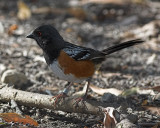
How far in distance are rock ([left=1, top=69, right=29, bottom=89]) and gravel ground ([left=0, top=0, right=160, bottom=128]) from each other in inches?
3.5

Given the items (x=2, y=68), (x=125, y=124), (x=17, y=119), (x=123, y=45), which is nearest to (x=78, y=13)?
(x=2, y=68)

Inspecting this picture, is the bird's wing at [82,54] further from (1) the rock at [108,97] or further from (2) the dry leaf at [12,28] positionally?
(2) the dry leaf at [12,28]

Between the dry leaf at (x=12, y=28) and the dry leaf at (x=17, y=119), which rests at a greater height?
the dry leaf at (x=12, y=28)

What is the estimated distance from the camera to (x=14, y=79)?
435 cm

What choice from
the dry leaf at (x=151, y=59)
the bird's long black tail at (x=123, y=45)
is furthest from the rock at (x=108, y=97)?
the dry leaf at (x=151, y=59)

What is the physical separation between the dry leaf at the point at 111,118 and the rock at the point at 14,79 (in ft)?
5.41

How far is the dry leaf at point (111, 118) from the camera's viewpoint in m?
3.06

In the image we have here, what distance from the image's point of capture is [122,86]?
4.60 metres

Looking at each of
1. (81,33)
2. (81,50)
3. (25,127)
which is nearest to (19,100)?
(25,127)

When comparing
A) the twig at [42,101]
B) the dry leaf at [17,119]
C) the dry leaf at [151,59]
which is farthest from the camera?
the dry leaf at [151,59]

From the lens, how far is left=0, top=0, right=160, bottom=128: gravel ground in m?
3.69

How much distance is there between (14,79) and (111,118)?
1.76 m

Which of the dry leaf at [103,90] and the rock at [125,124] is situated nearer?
the rock at [125,124]

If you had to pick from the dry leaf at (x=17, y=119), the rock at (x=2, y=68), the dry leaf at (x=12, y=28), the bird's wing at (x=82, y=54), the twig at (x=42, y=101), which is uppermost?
the dry leaf at (x=12, y=28)
